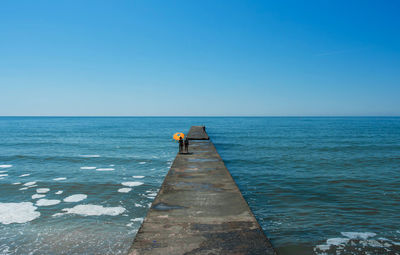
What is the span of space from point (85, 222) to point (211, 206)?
14.9 ft

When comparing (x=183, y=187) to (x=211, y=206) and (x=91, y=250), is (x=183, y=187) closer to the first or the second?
(x=211, y=206)

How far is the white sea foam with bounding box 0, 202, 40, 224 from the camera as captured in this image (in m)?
8.83

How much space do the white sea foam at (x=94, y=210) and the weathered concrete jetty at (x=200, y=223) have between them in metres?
2.04

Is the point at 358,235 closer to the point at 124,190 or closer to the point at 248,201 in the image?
the point at 248,201

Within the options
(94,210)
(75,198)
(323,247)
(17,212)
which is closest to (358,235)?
(323,247)

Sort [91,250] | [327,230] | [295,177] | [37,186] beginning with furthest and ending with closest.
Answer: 1. [295,177]
2. [37,186]
3. [327,230]
4. [91,250]

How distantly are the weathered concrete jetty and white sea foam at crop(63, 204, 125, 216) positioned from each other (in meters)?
2.04

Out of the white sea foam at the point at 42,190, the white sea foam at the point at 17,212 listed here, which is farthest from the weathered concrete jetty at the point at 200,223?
the white sea foam at the point at 42,190

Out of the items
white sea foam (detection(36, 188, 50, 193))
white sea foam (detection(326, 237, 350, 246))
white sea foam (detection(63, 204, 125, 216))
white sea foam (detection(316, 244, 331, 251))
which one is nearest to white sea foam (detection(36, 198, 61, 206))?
white sea foam (detection(63, 204, 125, 216))

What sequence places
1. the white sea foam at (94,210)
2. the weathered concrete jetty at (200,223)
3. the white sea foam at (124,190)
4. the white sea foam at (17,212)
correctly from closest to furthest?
the weathered concrete jetty at (200,223), the white sea foam at (17,212), the white sea foam at (94,210), the white sea foam at (124,190)

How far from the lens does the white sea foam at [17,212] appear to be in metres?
8.83

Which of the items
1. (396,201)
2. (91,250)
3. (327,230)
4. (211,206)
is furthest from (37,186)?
(396,201)

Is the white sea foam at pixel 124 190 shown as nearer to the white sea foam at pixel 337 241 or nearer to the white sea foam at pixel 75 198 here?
the white sea foam at pixel 75 198

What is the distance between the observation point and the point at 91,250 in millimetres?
6828
